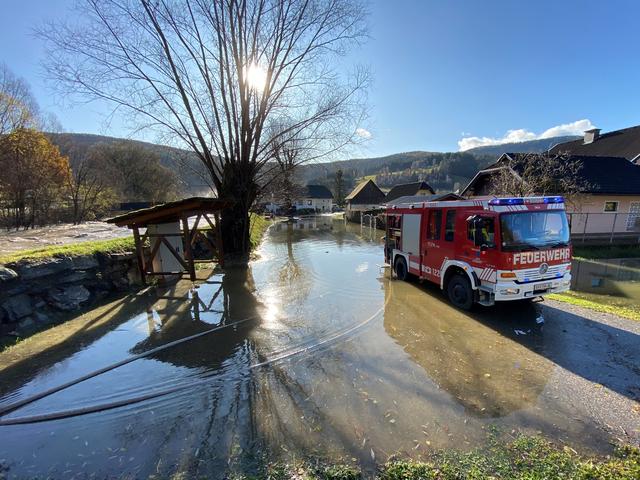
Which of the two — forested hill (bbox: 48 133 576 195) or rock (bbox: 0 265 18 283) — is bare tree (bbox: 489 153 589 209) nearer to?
rock (bbox: 0 265 18 283)

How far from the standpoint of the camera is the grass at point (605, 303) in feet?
24.6

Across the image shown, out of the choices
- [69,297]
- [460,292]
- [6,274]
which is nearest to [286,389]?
[460,292]

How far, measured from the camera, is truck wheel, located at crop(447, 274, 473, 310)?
302 inches

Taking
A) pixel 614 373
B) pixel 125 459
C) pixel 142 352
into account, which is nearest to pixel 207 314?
pixel 142 352

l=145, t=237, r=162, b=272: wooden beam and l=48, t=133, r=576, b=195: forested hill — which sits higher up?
l=48, t=133, r=576, b=195: forested hill

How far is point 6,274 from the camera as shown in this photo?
6422mm

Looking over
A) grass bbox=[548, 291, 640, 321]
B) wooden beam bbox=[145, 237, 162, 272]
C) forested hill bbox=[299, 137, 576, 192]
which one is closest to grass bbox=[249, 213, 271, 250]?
wooden beam bbox=[145, 237, 162, 272]

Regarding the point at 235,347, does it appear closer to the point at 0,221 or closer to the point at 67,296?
the point at 67,296

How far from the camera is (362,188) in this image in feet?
180

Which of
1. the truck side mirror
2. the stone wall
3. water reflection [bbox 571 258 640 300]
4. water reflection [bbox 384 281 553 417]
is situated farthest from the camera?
water reflection [bbox 571 258 640 300]

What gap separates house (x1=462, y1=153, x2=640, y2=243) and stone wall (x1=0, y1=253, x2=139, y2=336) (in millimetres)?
21108

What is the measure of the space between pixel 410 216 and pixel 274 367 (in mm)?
7014

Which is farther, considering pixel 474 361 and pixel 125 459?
pixel 474 361

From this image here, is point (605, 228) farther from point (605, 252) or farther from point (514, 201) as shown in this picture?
point (514, 201)
